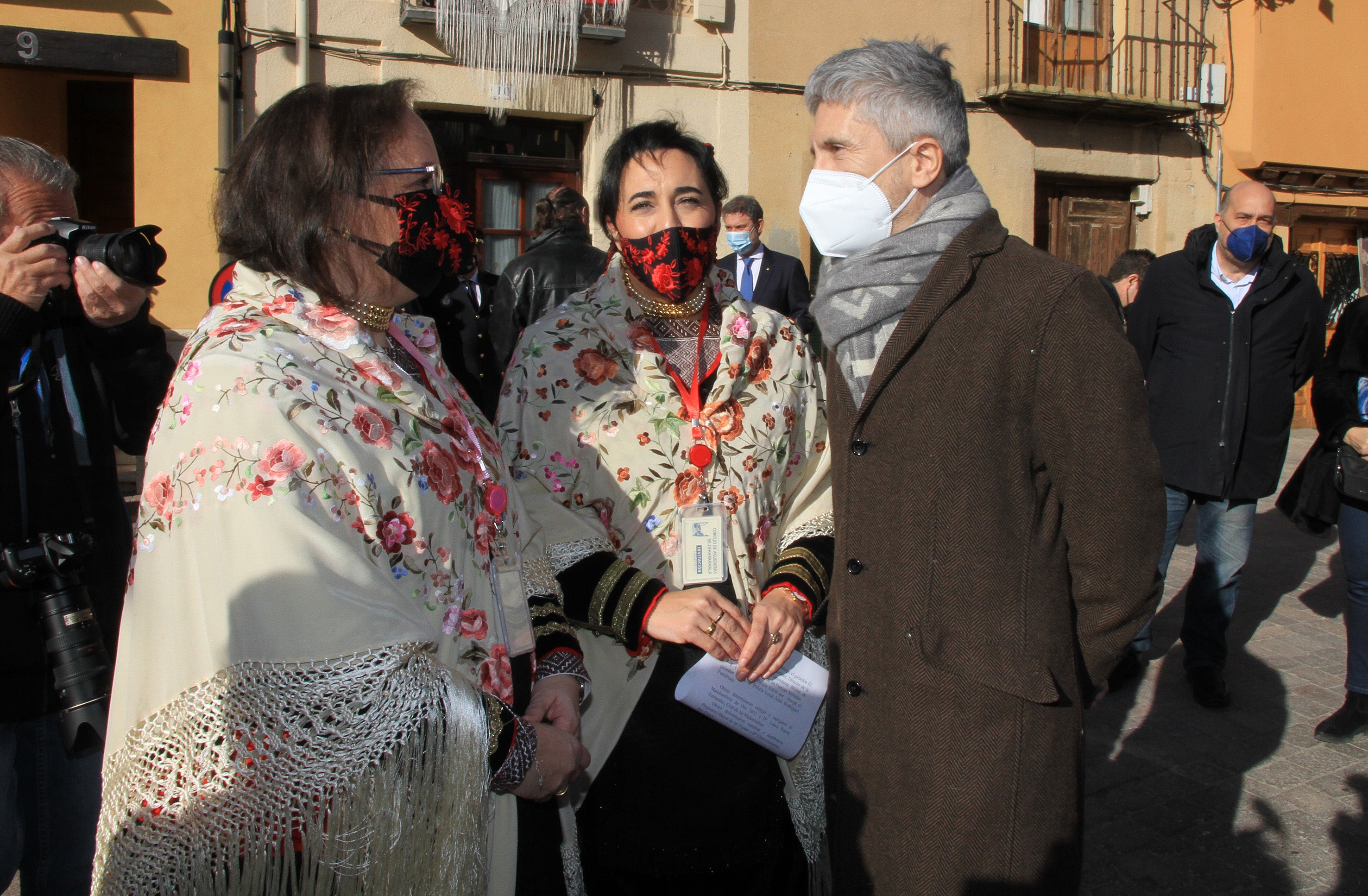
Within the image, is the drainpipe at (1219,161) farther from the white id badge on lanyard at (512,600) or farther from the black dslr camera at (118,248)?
the black dslr camera at (118,248)

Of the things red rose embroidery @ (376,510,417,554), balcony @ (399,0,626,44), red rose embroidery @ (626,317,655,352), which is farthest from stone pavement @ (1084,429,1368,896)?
balcony @ (399,0,626,44)

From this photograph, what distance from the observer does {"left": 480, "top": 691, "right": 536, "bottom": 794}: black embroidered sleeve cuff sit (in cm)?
161

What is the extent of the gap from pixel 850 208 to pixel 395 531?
3.72 ft

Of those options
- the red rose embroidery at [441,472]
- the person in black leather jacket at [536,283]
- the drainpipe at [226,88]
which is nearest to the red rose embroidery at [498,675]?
the red rose embroidery at [441,472]

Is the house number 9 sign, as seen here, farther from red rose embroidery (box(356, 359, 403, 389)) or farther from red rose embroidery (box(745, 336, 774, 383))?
red rose embroidery (box(356, 359, 403, 389))

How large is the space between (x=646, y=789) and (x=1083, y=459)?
1.15 metres

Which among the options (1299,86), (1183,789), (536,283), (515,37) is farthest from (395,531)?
(1299,86)

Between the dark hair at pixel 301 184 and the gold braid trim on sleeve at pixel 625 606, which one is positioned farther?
the gold braid trim on sleeve at pixel 625 606

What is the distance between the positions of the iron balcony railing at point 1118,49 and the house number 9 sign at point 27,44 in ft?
27.8

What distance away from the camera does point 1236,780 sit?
142 inches

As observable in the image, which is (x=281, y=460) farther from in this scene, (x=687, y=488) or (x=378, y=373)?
(x=687, y=488)

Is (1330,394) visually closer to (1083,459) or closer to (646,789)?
(1083,459)

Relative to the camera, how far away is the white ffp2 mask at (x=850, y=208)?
1995 mm

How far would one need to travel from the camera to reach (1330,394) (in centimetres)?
407
